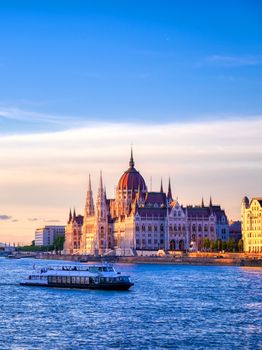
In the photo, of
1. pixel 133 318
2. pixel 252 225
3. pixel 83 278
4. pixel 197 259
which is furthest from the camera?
pixel 252 225

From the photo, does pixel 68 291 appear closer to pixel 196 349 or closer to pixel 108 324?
pixel 108 324

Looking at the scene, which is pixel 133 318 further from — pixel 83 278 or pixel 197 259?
pixel 197 259

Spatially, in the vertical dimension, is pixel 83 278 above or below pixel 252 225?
below

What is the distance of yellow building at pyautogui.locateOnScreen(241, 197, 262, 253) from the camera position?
179000mm

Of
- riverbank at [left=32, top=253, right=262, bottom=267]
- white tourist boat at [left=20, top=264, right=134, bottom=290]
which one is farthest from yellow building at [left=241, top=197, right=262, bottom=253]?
white tourist boat at [left=20, top=264, right=134, bottom=290]

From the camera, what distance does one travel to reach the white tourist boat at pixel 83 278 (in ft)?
268

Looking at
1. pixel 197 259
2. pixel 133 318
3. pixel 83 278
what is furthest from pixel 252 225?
pixel 133 318

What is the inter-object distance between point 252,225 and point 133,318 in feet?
420

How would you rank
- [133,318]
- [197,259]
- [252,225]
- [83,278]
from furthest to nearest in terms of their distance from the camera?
[252,225]
[197,259]
[83,278]
[133,318]

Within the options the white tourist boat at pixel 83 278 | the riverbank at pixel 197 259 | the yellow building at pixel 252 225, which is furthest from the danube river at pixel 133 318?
the yellow building at pixel 252 225

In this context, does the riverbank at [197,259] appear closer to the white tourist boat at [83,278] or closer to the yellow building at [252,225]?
the yellow building at [252,225]

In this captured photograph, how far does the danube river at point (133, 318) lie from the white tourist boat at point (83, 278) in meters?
1.60

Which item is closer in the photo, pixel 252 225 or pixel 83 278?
pixel 83 278

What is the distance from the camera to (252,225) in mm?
182000
